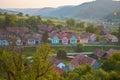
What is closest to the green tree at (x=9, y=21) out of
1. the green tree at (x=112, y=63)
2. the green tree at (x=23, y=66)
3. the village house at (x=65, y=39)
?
the village house at (x=65, y=39)

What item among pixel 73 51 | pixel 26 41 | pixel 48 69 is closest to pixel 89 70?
pixel 48 69

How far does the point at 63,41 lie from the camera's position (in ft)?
157

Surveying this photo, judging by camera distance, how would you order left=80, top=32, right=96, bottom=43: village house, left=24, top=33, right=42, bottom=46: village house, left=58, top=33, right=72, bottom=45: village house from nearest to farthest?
left=24, top=33, right=42, bottom=46: village house, left=58, top=33, right=72, bottom=45: village house, left=80, top=32, right=96, bottom=43: village house

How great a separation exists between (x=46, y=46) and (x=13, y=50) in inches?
34.5

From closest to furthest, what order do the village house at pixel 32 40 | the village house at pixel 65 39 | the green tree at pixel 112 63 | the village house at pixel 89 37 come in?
the green tree at pixel 112 63
the village house at pixel 32 40
the village house at pixel 65 39
the village house at pixel 89 37

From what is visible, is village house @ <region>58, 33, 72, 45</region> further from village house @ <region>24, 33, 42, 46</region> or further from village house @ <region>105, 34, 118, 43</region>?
village house @ <region>105, 34, 118, 43</region>

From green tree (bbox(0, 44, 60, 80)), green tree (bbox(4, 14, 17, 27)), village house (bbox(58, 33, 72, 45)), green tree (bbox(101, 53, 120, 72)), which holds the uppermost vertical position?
green tree (bbox(0, 44, 60, 80))

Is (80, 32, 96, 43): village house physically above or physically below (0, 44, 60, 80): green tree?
below

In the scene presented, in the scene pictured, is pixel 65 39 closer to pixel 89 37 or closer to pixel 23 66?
pixel 89 37

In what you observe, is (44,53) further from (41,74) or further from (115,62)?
(115,62)

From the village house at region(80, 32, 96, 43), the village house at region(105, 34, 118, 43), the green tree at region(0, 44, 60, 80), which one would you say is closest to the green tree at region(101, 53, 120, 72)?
Answer: the green tree at region(0, 44, 60, 80)

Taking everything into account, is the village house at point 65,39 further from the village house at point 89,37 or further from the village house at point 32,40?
the village house at point 32,40

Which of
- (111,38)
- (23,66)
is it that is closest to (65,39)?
(111,38)

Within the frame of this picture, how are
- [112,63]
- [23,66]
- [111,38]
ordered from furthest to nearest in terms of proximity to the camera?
[111,38] < [112,63] < [23,66]
